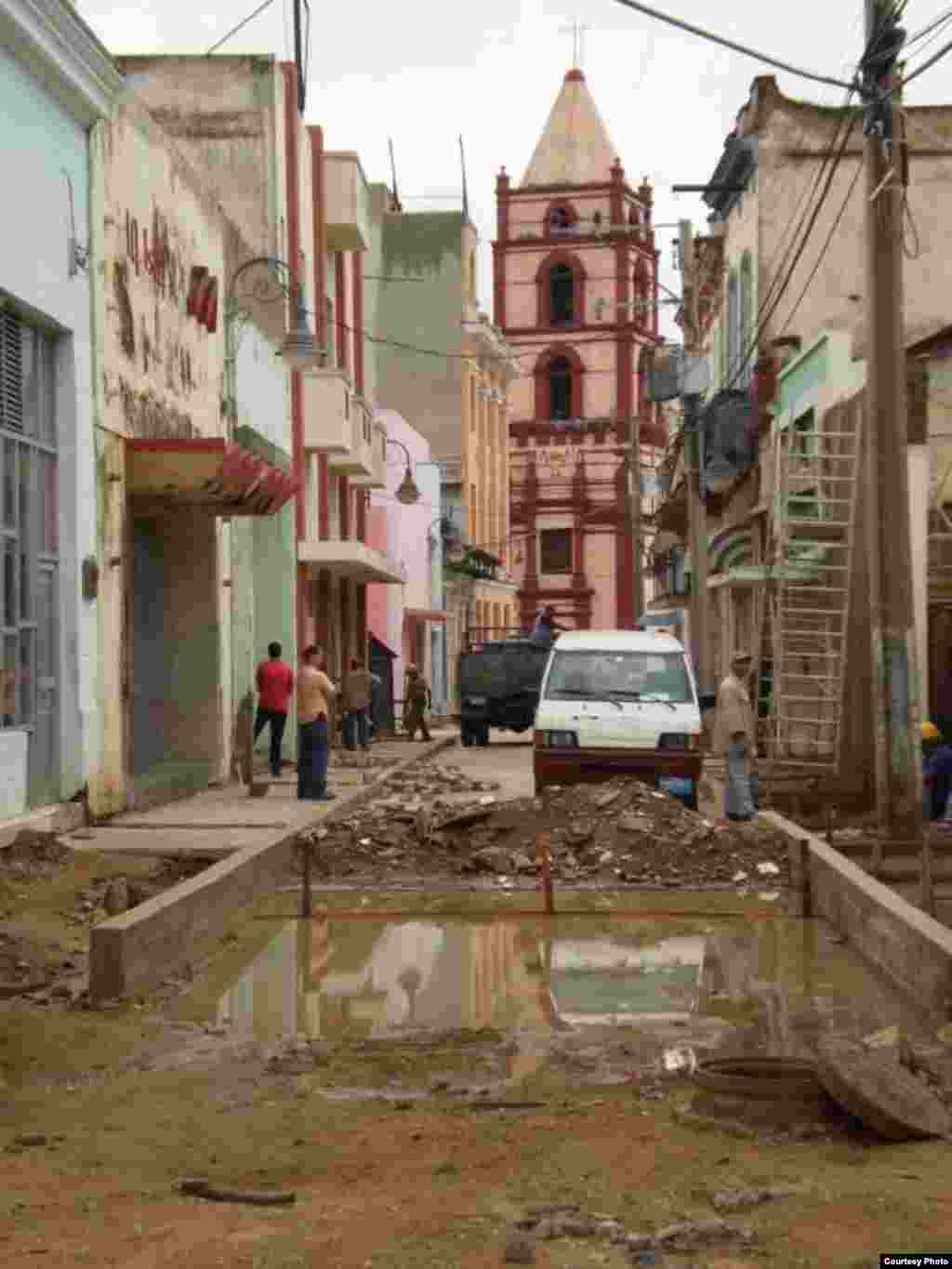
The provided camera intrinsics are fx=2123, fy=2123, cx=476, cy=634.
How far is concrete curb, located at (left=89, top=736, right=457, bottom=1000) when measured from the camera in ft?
35.3

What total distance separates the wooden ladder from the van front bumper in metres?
1.14

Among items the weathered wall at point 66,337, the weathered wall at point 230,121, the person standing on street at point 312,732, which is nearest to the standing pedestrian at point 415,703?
the weathered wall at point 230,121

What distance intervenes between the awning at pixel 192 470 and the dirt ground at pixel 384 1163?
11.6m

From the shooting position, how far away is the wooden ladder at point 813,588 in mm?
23516

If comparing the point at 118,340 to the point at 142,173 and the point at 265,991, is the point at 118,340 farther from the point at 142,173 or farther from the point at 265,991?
the point at 265,991

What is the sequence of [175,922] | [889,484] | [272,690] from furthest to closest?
[272,690], [889,484], [175,922]

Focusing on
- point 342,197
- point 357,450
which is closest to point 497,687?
point 357,450

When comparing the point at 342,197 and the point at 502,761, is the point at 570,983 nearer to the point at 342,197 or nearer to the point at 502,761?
the point at 502,761

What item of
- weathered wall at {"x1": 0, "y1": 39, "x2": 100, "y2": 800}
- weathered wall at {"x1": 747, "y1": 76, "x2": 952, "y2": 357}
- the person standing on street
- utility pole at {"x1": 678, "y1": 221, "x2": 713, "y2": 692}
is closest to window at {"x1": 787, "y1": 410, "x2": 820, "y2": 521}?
utility pole at {"x1": 678, "y1": 221, "x2": 713, "y2": 692}

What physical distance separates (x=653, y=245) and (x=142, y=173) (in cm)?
7615

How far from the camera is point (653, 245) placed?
96250 mm

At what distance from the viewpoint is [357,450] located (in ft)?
129

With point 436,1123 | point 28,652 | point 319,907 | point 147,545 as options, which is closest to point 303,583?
point 147,545

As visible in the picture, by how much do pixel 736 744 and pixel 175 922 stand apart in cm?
990
